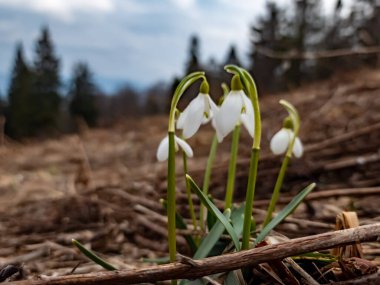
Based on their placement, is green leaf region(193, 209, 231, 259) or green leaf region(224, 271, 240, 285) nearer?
green leaf region(224, 271, 240, 285)

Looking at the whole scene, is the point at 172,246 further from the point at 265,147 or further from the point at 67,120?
the point at 67,120

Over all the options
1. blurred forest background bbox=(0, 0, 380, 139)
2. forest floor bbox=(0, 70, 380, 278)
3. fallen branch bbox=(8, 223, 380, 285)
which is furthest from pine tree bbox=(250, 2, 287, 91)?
fallen branch bbox=(8, 223, 380, 285)

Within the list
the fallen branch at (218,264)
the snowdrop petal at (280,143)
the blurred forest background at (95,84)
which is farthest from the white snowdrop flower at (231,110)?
the blurred forest background at (95,84)

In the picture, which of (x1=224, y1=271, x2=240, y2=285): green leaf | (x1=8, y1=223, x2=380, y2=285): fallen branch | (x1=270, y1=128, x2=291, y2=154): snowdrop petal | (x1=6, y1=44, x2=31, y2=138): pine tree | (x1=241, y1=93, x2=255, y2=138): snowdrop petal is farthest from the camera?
(x1=6, y1=44, x2=31, y2=138): pine tree

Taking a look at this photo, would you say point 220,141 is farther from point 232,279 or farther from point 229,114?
point 232,279

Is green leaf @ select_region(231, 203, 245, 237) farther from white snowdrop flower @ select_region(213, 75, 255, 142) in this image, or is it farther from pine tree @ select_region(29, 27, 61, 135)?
pine tree @ select_region(29, 27, 61, 135)

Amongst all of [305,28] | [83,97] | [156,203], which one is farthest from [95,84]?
[156,203]
